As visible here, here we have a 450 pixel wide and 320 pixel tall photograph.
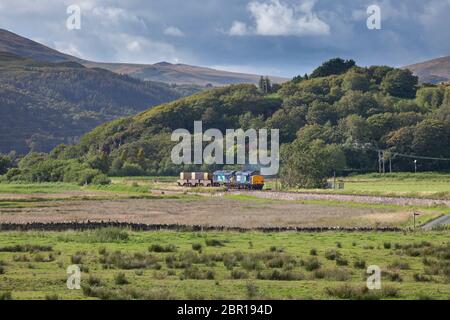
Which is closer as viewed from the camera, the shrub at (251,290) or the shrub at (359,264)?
the shrub at (251,290)

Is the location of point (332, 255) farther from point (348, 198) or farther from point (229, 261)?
point (348, 198)

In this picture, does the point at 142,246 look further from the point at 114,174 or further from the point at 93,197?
the point at 114,174

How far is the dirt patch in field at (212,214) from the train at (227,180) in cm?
3442

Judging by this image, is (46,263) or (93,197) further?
(93,197)

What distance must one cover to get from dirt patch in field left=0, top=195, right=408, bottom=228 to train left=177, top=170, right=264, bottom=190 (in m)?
34.4

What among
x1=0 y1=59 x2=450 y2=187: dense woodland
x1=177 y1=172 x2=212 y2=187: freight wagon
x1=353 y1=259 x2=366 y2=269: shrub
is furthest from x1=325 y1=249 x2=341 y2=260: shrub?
x1=177 y1=172 x2=212 y2=187: freight wagon

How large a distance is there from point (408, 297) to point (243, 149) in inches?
5484

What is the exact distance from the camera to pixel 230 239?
4281cm

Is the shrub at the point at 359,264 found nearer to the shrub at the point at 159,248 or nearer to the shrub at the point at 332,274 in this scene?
the shrub at the point at 332,274

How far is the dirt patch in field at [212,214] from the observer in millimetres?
58522

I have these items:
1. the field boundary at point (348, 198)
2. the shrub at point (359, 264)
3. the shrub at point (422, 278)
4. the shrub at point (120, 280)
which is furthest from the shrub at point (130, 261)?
the field boundary at point (348, 198)

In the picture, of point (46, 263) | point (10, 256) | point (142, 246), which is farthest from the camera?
point (142, 246)

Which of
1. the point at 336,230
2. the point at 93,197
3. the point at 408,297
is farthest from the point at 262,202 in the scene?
the point at 408,297

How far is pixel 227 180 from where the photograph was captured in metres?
130
